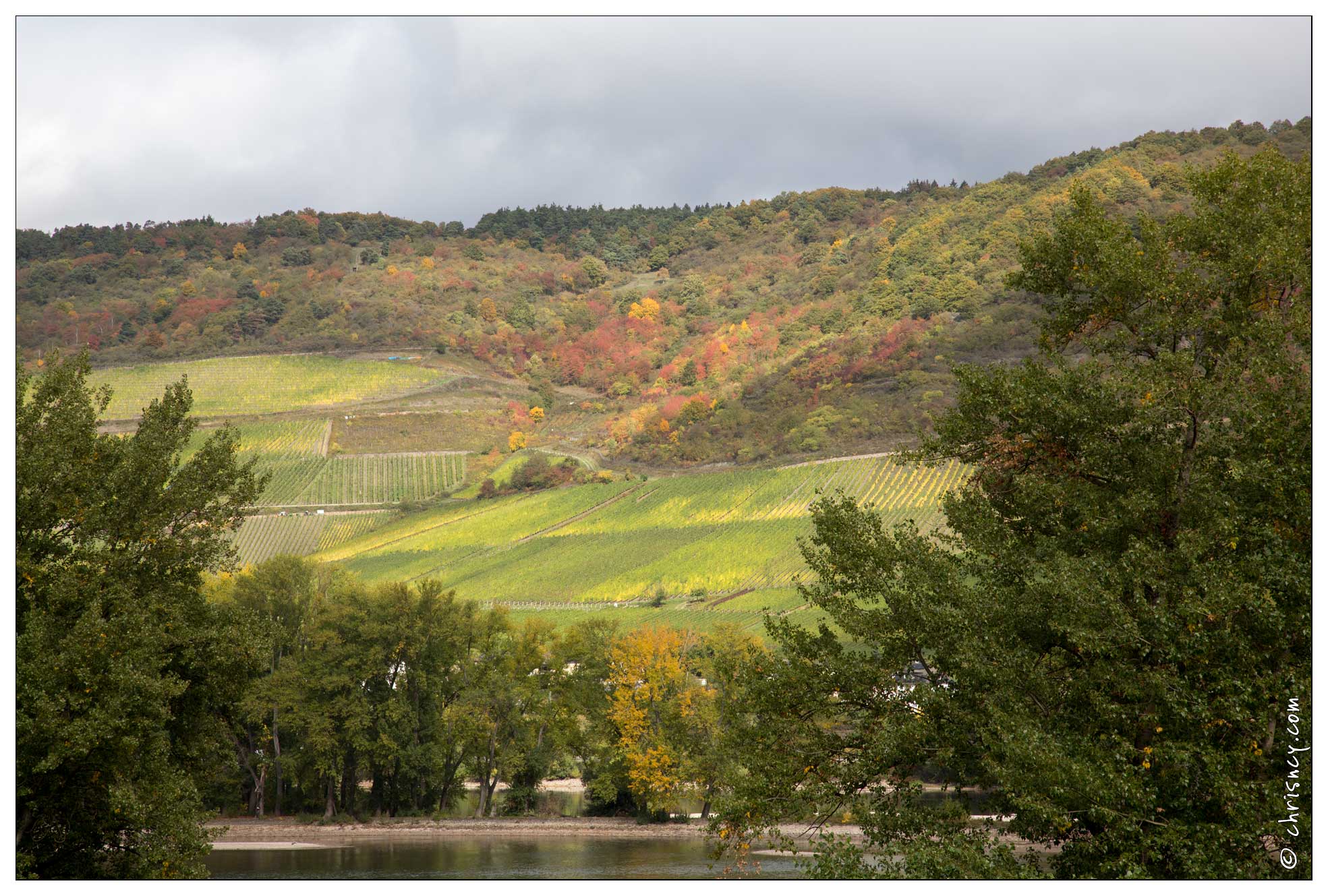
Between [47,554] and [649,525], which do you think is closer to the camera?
[47,554]

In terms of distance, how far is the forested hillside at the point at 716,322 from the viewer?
10981 cm

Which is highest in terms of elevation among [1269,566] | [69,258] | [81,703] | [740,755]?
[69,258]

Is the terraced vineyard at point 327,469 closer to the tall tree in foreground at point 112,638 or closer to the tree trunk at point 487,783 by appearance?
the tree trunk at point 487,783

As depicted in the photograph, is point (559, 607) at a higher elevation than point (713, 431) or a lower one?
lower

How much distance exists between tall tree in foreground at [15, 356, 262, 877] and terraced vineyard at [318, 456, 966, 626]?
4508cm

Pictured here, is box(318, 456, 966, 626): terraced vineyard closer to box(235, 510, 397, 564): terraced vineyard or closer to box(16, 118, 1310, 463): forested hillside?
box(235, 510, 397, 564): terraced vineyard

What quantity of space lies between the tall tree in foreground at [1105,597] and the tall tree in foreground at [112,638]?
7.85 meters

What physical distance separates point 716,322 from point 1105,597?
18348cm

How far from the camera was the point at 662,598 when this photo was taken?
7075 cm

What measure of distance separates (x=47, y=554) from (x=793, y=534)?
60.4m

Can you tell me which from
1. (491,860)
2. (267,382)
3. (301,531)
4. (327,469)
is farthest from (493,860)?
(267,382)

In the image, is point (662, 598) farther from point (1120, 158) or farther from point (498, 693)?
point (1120, 158)

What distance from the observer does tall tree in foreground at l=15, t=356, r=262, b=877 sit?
1402 centimetres

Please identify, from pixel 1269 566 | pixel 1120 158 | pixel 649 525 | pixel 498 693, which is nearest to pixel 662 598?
pixel 649 525
